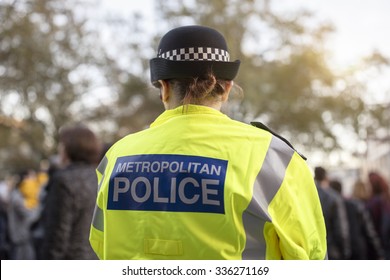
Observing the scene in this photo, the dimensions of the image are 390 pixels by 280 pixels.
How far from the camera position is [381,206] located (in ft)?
27.9

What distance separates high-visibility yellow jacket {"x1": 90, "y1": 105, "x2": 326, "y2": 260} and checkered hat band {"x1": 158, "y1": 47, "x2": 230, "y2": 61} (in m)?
0.18

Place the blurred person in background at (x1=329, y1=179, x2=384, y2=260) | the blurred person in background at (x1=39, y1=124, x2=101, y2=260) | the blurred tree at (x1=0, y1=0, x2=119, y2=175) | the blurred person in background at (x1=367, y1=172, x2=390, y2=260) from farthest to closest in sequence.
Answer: the blurred tree at (x1=0, y1=0, x2=119, y2=175) → the blurred person in background at (x1=367, y1=172, x2=390, y2=260) → the blurred person in background at (x1=329, y1=179, x2=384, y2=260) → the blurred person in background at (x1=39, y1=124, x2=101, y2=260)

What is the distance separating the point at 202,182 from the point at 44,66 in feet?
89.8

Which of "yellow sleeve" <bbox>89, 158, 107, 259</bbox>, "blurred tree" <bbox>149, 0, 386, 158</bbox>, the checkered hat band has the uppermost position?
"blurred tree" <bbox>149, 0, 386, 158</bbox>

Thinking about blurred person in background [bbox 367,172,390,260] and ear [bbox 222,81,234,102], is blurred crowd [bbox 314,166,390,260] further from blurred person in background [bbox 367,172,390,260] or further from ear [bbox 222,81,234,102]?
ear [bbox 222,81,234,102]

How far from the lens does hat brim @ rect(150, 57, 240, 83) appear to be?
2270mm

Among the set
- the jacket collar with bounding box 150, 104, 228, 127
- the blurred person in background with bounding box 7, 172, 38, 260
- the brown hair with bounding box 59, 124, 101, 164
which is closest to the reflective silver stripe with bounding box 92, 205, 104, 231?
the jacket collar with bounding box 150, 104, 228, 127

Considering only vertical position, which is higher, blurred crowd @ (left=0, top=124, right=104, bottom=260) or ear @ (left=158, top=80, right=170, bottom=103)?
ear @ (left=158, top=80, right=170, bottom=103)

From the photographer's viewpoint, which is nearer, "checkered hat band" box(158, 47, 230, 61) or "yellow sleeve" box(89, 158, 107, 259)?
"checkered hat band" box(158, 47, 230, 61)

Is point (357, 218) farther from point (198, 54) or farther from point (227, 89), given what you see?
point (198, 54)

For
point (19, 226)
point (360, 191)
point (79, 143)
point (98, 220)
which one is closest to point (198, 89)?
point (98, 220)

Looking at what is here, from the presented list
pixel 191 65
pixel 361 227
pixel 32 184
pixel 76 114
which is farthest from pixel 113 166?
pixel 76 114

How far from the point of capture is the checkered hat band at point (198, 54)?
2287 mm

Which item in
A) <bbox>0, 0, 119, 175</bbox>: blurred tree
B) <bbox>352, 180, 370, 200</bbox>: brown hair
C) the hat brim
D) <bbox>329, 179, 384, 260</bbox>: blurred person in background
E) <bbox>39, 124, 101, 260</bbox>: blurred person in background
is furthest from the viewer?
<bbox>0, 0, 119, 175</bbox>: blurred tree
